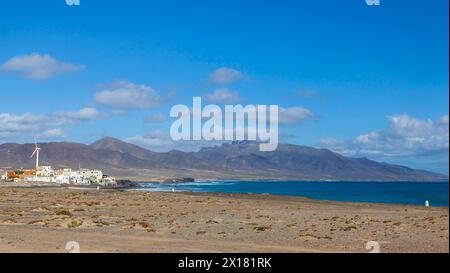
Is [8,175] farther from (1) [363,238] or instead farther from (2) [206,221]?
(1) [363,238]

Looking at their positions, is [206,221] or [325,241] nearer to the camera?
[325,241]

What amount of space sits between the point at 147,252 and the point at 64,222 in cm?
1405

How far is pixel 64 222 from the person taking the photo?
110 feet
